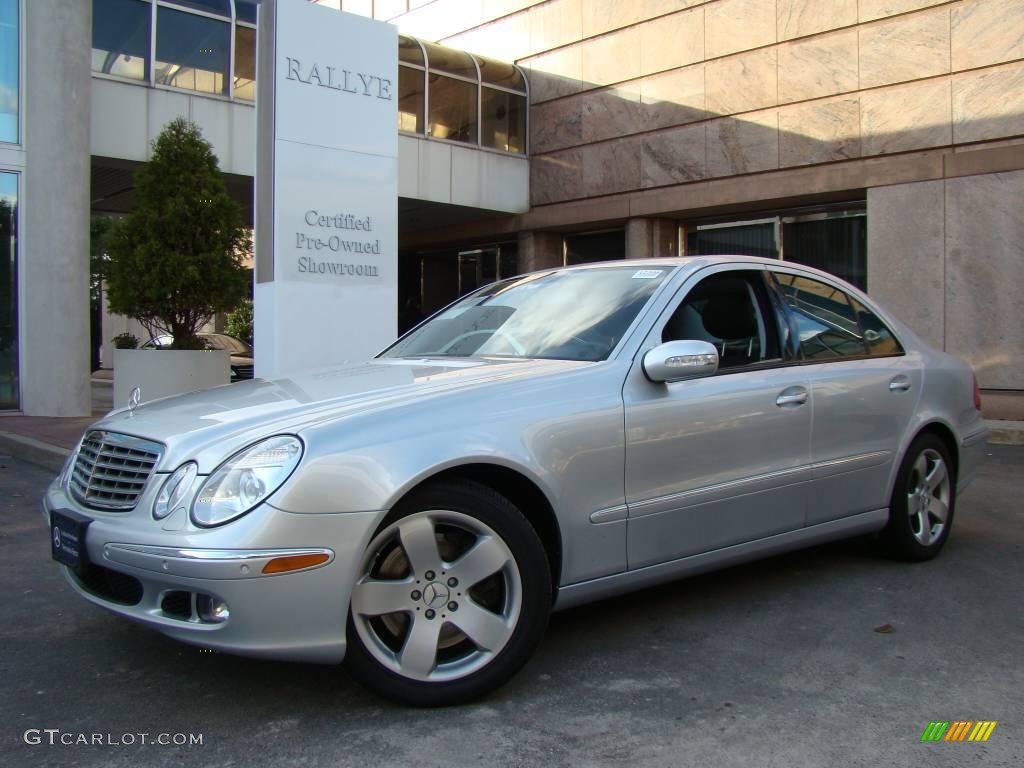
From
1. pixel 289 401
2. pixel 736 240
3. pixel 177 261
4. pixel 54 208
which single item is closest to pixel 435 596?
pixel 289 401

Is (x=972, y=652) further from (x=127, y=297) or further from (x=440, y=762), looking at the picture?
(x=127, y=297)

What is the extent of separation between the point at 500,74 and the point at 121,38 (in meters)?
7.28

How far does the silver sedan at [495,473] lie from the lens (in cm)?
273

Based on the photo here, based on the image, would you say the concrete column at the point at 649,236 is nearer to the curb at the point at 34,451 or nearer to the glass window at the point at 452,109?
the glass window at the point at 452,109

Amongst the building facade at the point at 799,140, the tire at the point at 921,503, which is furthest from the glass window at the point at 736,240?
the tire at the point at 921,503

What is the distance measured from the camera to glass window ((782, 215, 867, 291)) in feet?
47.9

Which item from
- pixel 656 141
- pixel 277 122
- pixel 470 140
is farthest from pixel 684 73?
pixel 277 122

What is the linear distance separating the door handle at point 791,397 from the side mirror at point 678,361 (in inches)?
23.7

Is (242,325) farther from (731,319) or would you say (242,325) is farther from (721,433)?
(721,433)

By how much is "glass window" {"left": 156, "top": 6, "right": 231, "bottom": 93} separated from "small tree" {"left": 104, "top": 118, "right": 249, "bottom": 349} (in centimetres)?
389

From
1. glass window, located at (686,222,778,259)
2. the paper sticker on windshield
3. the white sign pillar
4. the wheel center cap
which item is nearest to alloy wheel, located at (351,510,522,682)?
the wheel center cap

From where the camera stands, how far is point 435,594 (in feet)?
9.66

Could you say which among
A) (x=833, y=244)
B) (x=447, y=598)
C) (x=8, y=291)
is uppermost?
(x=833, y=244)

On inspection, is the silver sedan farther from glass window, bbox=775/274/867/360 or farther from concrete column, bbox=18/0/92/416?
concrete column, bbox=18/0/92/416
